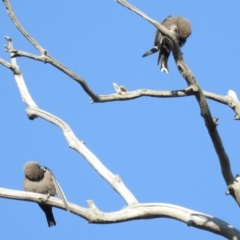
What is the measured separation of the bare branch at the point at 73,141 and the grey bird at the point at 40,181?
93cm

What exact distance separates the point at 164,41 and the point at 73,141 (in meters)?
1.46

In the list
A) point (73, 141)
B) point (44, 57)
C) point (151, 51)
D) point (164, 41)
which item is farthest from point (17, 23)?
point (151, 51)

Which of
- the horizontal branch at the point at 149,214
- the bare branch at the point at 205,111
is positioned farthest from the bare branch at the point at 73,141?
the bare branch at the point at 205,111

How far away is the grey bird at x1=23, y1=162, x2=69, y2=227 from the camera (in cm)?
733

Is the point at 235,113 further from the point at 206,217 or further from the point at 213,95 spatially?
the point at 206,217

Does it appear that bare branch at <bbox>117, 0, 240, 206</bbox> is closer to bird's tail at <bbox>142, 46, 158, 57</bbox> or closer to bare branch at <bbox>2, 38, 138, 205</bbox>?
bare branch at <bbox>2, 38, 138, 205</bbox>

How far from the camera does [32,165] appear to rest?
25.5ft

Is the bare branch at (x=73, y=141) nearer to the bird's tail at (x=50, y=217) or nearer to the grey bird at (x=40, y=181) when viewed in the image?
the grey bird at (x=40, y=181)

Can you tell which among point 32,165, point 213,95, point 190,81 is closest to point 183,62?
point 190,81

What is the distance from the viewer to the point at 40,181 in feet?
24.8

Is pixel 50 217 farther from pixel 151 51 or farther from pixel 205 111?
pixel 205 111

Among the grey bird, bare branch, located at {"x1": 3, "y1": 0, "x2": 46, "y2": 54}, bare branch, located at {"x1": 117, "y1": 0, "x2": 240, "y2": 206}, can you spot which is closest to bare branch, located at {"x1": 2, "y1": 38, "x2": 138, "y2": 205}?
bare branch, located at {"x1": 3, "y1": 0, "x2": 46, "y2": 54}

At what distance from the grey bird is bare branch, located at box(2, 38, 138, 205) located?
0.93 metres

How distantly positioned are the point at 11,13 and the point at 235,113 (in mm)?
2007
